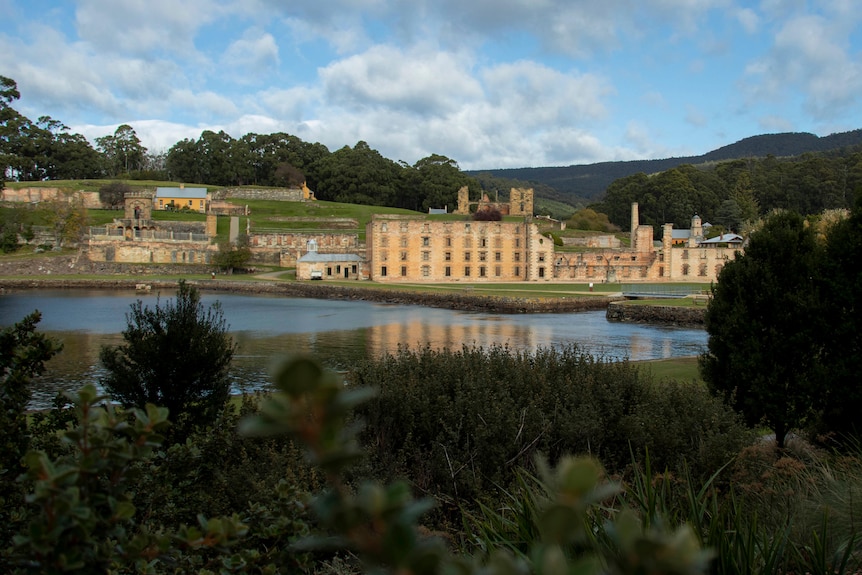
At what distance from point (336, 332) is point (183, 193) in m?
70.7

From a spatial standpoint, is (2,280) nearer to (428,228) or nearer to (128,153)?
(428,228)

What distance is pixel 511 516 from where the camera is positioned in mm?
5570

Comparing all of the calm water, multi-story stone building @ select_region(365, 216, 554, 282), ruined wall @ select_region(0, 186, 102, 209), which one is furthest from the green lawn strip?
ruined wall @ select_region(0, 186, 102, 209)

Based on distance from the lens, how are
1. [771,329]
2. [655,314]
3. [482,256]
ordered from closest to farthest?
[771,329]
[655,314]
[482,256]

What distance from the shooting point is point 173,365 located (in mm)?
8578

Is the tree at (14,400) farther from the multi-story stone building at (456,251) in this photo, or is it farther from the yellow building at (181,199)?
the yellow building at (181,199)

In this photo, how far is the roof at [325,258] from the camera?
6091 cm

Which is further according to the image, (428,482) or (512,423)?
(512,423)

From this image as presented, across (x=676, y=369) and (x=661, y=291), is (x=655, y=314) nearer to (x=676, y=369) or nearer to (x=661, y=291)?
(x=661, y=291)

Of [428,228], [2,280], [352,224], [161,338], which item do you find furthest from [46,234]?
[161,338]

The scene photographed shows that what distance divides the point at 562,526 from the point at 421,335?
2807 centimetres

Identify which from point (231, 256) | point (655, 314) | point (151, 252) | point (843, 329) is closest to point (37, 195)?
point (151, 252)

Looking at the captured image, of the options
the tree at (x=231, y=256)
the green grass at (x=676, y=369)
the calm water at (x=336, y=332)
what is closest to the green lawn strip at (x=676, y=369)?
the green grass at (x=676, y=369)

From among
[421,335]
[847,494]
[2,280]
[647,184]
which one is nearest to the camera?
[847,494]
